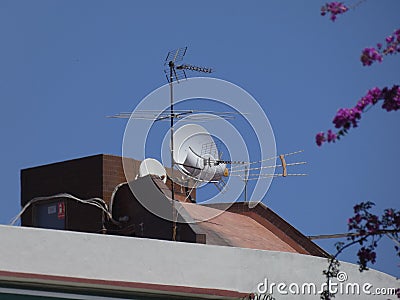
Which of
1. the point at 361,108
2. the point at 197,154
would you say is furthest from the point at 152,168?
the point at 361,108

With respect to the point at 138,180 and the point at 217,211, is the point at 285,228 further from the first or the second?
the point at 138,180

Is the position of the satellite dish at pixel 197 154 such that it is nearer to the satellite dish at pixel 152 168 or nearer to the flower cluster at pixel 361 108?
the satellite dish at pixel 152 168

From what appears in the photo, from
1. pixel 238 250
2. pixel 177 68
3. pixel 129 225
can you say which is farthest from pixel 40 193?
pixel 238 250

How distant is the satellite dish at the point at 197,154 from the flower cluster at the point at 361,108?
15.3 meters

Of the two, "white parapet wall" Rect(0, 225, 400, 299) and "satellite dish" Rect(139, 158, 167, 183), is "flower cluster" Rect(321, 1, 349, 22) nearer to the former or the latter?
"white parapet wall" Rect(0, 225, 400, 299)

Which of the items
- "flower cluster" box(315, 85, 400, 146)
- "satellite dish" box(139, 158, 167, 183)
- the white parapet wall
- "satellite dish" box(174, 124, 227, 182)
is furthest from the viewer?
"satellite dish" box(139, 158, 167, 183)

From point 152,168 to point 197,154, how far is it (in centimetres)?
98

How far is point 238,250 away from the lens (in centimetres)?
1795

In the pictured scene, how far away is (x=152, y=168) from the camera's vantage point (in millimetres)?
23047

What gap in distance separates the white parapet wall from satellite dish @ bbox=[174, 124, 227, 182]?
4.74 metres

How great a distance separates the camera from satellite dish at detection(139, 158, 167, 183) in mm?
22797

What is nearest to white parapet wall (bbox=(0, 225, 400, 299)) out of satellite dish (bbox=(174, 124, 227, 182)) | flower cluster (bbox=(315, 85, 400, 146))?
satellite dish (bbox=(174, 124, 227, 182))

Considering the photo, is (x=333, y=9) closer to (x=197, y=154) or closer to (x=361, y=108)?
(x=361, y=108)

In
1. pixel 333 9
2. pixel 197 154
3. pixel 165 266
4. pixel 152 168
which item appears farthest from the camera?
pixel 152 168
